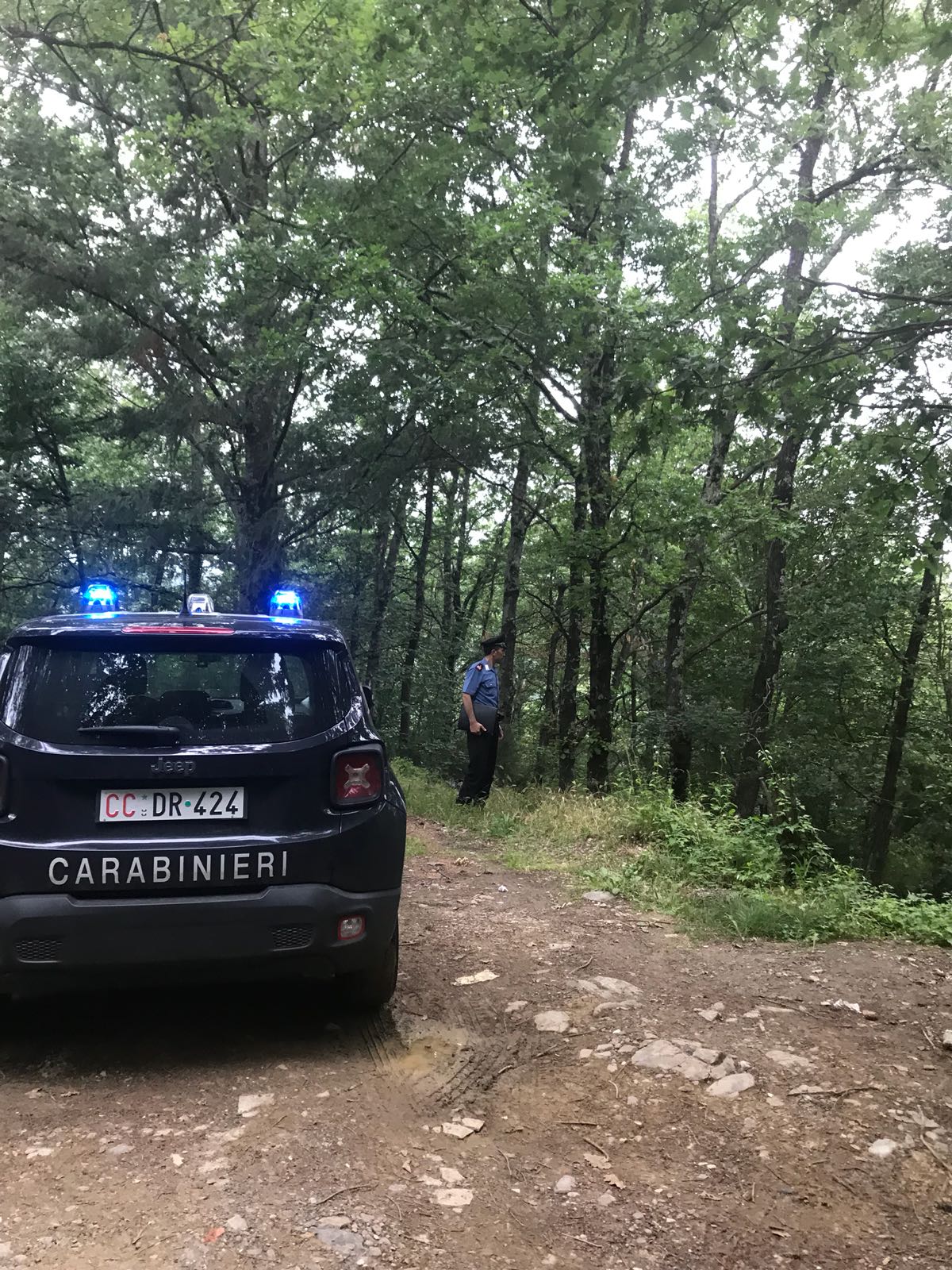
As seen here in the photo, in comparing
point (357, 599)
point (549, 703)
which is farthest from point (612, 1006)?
point (549, 703)

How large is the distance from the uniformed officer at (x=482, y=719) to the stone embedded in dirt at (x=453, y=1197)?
22.6 feet

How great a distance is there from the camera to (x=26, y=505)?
51.9ft

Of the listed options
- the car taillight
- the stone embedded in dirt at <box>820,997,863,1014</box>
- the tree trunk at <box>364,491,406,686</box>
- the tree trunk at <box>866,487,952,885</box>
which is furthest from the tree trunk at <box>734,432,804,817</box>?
the car taillight

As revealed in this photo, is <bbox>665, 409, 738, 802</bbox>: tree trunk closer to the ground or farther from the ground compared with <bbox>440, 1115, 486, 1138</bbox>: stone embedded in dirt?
farther from the ground

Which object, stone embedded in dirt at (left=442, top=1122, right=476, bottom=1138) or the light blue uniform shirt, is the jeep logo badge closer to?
stone embedded in dirt at (left=442, top=1122, right=476, bottom=1138)

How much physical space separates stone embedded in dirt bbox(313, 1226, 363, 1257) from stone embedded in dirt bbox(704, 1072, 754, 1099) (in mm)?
1473

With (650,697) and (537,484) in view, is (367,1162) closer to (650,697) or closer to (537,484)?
(537,484)

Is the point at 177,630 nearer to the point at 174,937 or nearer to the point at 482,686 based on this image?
the point at 174,937

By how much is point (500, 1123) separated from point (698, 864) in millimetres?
4076

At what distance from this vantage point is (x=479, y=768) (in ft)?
33.1

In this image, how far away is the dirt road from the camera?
92.5 inches

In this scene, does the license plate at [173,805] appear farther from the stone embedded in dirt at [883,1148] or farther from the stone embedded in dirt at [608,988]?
the stone embedded in dirt at [883,1148]

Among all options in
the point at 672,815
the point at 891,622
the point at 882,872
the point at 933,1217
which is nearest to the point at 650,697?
the point at 891,622

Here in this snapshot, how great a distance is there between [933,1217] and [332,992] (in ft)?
8.54
